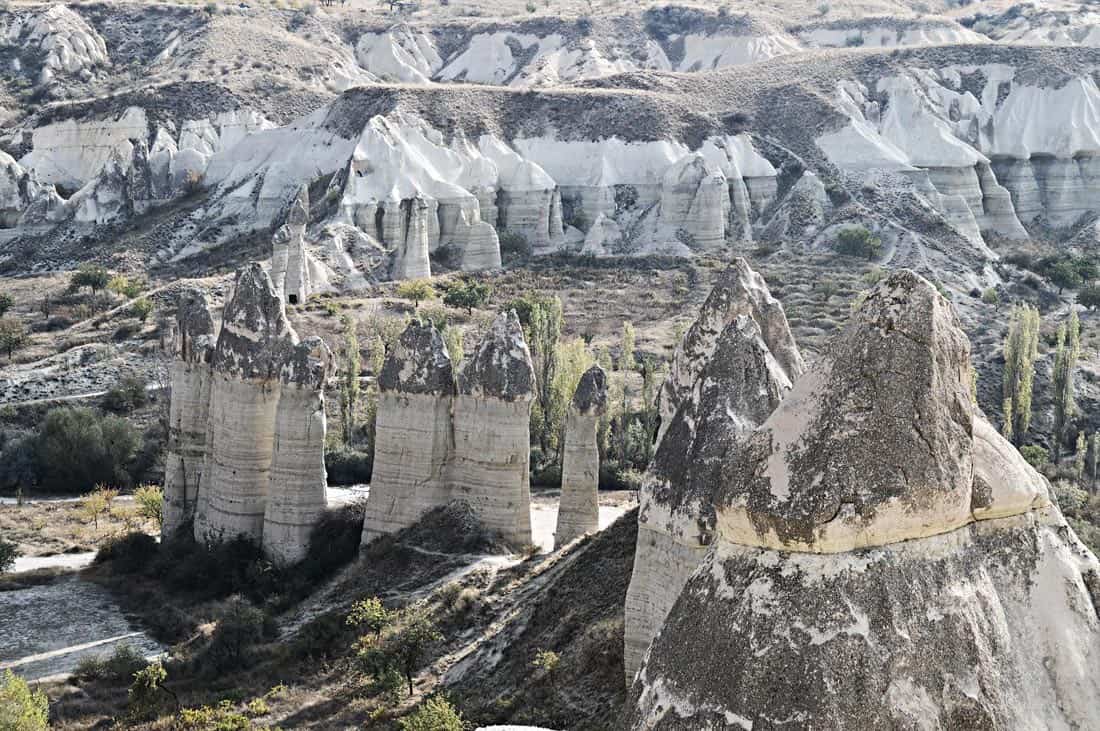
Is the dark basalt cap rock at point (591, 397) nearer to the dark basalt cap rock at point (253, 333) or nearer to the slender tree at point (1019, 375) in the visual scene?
the dark basalt cap rock at point (253, 333)

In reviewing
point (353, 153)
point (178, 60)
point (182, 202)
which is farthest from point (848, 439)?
point (178, 60)

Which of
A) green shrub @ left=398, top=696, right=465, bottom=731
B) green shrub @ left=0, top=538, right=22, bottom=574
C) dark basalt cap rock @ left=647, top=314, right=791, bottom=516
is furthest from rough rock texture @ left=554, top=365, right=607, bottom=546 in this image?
green shrub @ left=0, top=538, right=22, bottom=574

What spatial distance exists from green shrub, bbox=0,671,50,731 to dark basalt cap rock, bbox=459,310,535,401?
8811 millimetres

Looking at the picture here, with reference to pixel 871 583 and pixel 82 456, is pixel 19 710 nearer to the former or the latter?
pixel 871 583

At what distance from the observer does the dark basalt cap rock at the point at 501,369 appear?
24.4 metres

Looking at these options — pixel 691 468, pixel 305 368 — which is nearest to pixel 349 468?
pixel 305 368

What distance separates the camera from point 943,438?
7824 millimetres

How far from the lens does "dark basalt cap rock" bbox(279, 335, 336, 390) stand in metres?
26.2

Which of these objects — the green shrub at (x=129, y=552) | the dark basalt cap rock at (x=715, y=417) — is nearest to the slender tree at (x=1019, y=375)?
the green shrub at (x=129, y=552)

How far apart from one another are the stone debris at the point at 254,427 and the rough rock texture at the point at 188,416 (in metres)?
0.03

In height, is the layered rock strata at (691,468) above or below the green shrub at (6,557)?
above

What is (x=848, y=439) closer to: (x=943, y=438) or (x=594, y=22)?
(x=943, y=438)

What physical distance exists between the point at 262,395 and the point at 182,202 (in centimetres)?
5505

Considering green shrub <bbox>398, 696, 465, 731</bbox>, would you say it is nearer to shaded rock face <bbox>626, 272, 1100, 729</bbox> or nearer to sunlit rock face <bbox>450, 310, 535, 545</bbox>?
sunlit rock face <bbox>450, 310, 535, 545</bbox>
